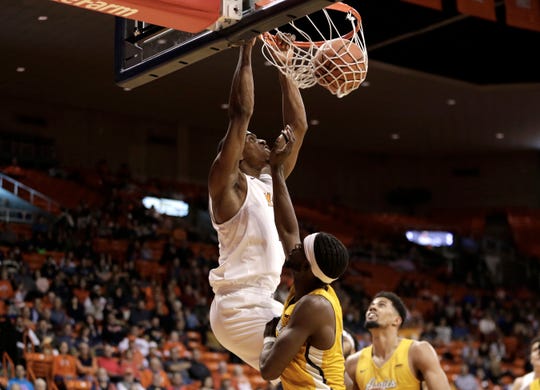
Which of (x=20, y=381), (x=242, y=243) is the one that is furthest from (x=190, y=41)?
(x=20, y=381)

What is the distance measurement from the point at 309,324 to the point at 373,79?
1625 centimetres

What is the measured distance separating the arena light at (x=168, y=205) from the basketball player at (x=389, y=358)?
15.3m

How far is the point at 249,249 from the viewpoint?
16.5 feet

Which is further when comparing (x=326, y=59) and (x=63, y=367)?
(x=63, y=367)

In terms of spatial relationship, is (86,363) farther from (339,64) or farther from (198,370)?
(339,64)

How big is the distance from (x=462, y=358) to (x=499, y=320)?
3741 millimetres

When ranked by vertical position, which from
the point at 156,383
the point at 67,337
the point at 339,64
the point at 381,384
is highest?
the point at 339,64

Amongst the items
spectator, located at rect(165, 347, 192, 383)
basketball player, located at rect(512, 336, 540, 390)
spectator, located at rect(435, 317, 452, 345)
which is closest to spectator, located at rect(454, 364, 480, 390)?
spectator, located at rect(435, 317, 452, 345)

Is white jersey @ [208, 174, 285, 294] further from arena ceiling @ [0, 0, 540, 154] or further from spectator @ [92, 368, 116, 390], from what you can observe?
arena ceiling @ [0, 0, 540, 154]

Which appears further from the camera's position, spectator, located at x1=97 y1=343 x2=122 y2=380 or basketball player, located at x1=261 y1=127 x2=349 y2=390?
spectator, located at x1=97 y1=343 x2=122 y2=380

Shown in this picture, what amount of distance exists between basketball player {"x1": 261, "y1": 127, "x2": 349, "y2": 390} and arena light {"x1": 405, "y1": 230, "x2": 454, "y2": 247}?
2299 centimetres

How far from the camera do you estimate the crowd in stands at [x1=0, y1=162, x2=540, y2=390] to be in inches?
491

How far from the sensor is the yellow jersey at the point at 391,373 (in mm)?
6519

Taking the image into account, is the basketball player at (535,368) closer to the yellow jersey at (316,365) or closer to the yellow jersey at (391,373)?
the yellow jersey at (391,373)
